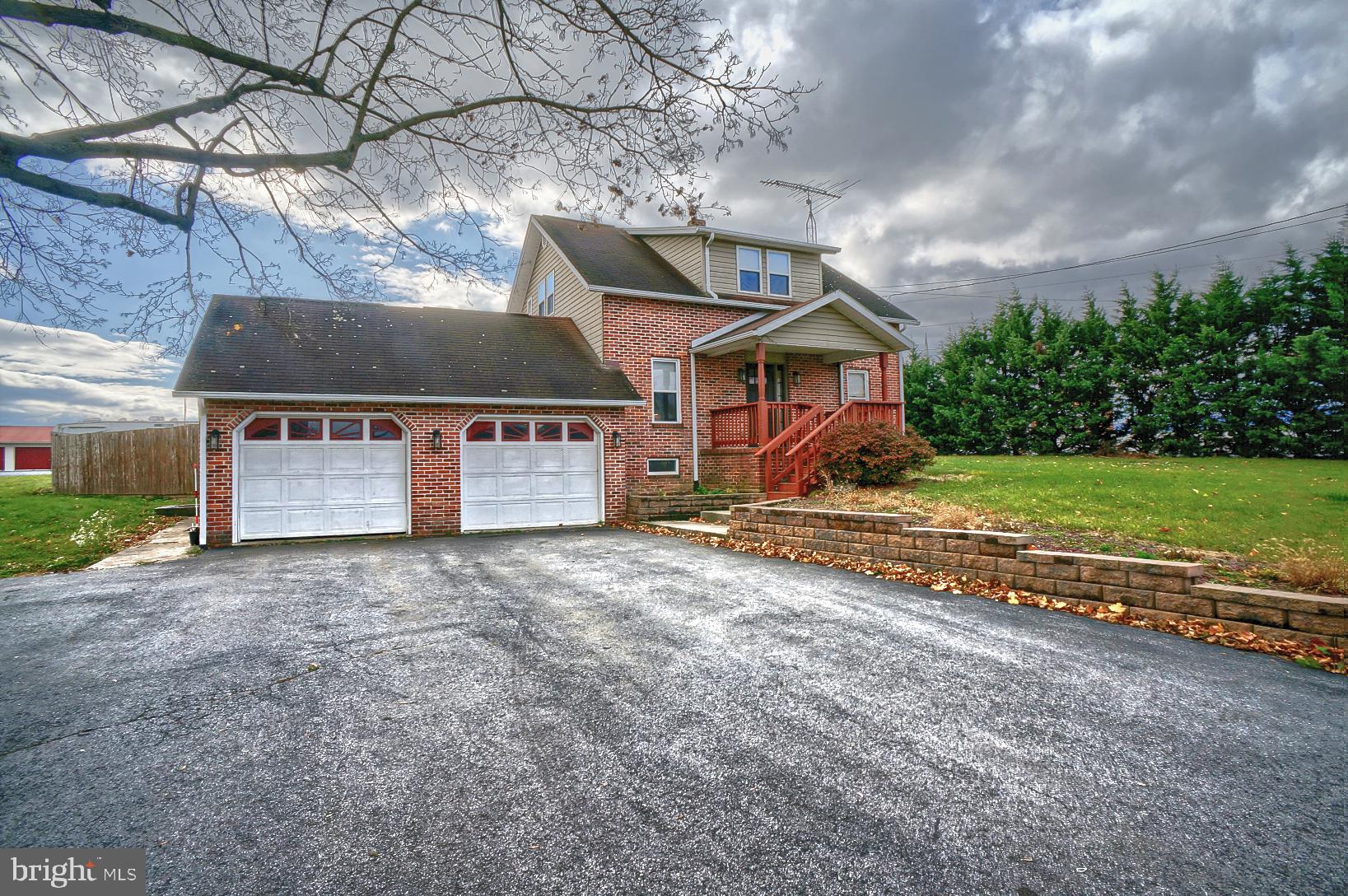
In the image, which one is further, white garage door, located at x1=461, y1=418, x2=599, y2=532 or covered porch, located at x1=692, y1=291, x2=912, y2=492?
covered porch, located at x1=692, y1=291, x2=912, y2=492

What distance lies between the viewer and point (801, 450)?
12375 millimetres

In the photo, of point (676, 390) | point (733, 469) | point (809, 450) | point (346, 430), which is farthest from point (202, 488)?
point (809, 450)

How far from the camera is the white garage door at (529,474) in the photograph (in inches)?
502

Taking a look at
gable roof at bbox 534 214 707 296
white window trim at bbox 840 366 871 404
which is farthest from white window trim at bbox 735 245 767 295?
white window trim at bbox 840 366 871 404

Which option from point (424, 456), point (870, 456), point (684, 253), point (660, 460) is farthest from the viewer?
point (684, 253)

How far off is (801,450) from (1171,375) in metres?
12.3

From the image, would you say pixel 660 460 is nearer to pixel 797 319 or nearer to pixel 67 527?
pixel 797 319

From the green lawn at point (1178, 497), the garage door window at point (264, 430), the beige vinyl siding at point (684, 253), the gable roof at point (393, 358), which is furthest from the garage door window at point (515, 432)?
the green lawn at point (1178, 497)

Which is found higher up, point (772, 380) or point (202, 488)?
point (772, 380)

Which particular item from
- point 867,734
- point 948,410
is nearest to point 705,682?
point 867,734

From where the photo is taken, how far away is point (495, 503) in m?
12.9

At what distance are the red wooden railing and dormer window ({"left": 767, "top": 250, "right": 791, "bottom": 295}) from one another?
4.22m

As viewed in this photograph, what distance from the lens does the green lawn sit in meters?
7.29

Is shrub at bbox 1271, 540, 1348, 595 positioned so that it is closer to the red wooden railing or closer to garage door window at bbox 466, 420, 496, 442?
the red wooden railing
